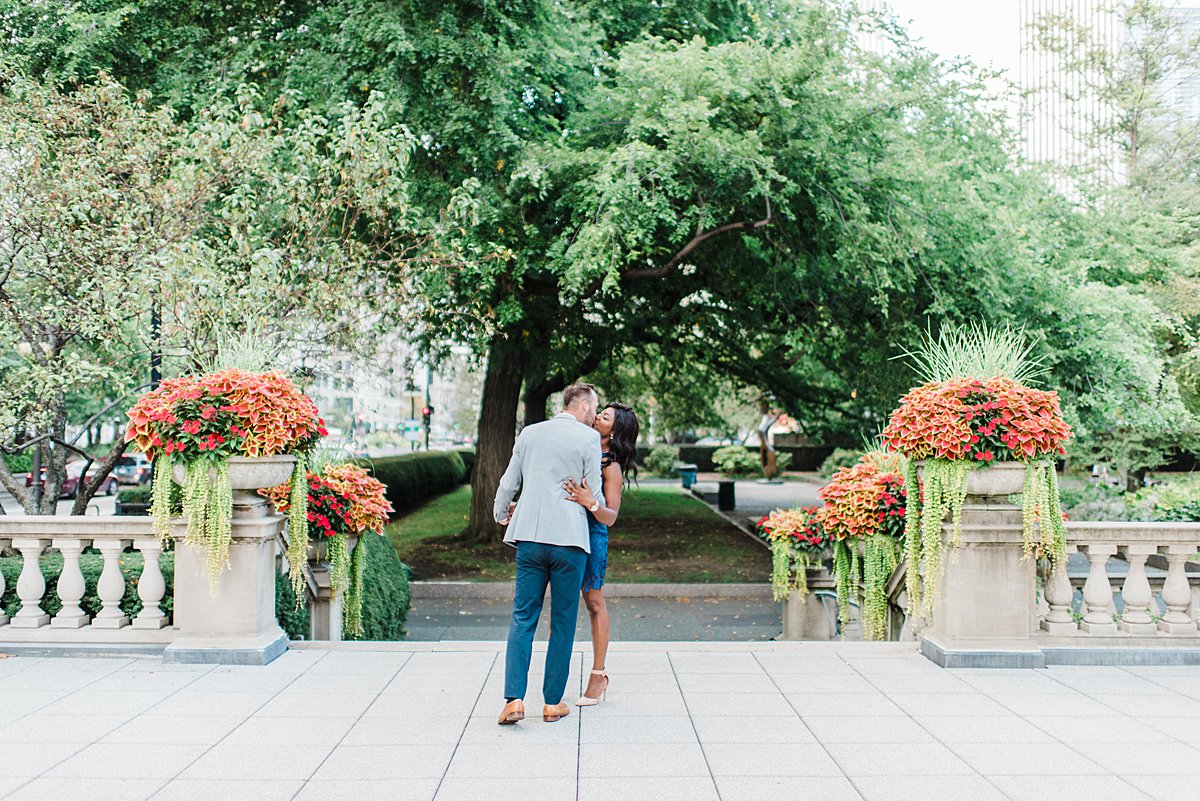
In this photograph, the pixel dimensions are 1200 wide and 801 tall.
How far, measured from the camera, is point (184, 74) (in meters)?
12.3

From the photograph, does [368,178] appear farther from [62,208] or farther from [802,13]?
[802,13]

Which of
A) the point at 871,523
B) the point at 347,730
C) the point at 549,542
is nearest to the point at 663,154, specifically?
the point at 871,523

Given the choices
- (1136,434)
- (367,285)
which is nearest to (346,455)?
(367,285)

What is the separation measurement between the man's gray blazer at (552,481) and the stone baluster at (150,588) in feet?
10.1

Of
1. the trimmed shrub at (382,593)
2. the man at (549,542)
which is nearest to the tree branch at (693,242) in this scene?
the trimmed shrub at (382,593)

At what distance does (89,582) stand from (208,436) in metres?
1.71

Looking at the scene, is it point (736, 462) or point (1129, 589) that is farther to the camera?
point (736, 462)

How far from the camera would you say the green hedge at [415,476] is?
940 inches

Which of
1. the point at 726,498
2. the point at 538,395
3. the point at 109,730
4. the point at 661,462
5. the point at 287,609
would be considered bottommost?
the point at 661,462

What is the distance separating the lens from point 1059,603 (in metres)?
6.74

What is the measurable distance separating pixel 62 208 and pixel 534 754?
7.18 metres

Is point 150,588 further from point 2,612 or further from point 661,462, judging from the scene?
point 661,462

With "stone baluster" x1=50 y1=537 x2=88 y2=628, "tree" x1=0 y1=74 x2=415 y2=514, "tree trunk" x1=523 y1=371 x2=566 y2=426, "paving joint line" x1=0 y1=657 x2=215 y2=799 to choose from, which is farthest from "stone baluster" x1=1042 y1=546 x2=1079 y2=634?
"tree trunk" x1=523 y1=371 x2=566 y2=426

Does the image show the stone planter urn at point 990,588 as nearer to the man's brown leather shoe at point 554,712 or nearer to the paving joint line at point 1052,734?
the paving joint line at point 1052,734
